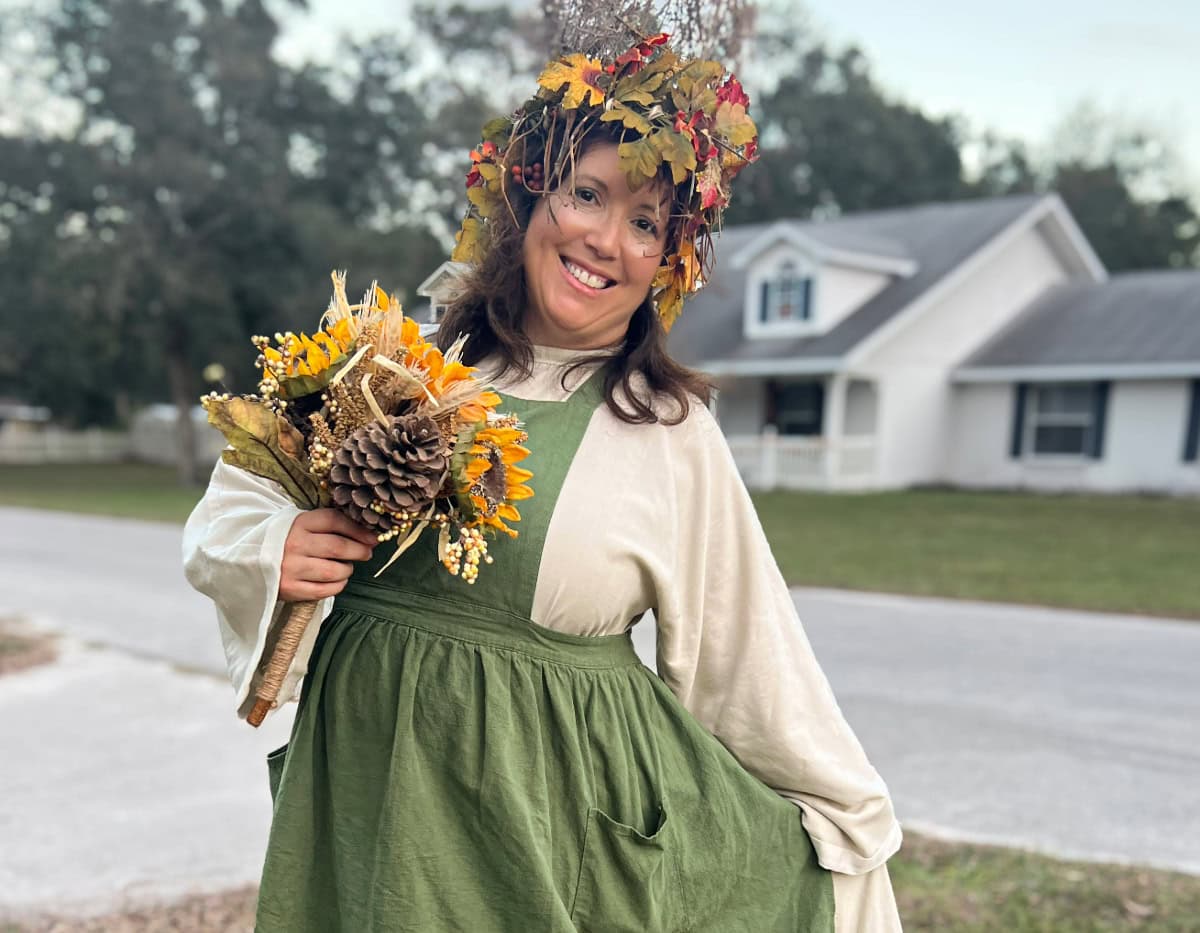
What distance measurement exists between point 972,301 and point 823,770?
57.2 ft

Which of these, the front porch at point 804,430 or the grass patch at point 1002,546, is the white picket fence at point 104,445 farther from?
the grass patch at point 1002,546

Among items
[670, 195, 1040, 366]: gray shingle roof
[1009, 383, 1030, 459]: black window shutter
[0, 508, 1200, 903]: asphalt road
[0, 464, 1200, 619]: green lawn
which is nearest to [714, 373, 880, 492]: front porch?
[670, 195, 1040, 366]: gray shingle roof

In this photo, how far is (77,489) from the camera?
65.5ft

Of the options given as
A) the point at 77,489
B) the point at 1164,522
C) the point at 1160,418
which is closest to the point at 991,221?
the point at 1160,418

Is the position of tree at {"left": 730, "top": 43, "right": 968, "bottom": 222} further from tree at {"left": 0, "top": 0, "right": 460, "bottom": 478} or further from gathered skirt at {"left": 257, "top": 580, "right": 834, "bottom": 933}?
gathered skirt at {"left": 257, "top": 580, "right": 834, "bottom": 933}

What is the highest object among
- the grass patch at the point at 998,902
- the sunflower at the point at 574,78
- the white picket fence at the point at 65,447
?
the sunflower at the point at 574,78

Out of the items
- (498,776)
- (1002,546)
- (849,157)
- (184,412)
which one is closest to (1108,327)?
(1002,546)

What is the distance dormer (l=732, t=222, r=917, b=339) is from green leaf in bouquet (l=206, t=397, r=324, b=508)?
16179 mm

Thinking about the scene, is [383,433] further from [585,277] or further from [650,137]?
[650,137]

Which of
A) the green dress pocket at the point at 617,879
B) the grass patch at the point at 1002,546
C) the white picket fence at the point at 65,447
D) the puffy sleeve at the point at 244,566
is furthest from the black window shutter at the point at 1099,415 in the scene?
the white picket fence at the point at 65,447

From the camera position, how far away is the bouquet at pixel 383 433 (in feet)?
3.97

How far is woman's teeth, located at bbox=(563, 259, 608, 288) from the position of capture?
1.56m

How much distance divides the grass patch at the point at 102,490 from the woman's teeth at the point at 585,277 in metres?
12.7

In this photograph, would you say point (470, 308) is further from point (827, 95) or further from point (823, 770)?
point (827, 95)
